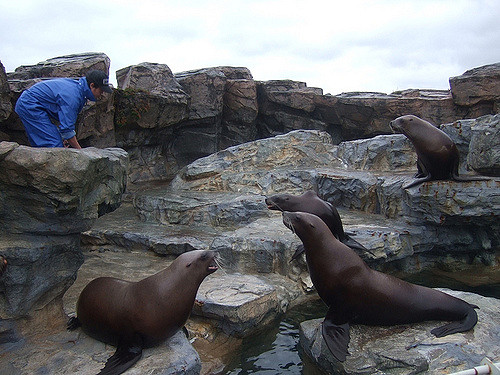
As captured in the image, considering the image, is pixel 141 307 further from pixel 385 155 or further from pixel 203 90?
pixel 203 90

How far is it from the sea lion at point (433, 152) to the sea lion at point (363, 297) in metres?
2.57

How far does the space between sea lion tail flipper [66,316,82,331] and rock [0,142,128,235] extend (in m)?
0.77

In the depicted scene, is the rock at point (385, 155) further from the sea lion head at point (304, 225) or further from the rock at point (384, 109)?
the sea lion head at point (304, 225)

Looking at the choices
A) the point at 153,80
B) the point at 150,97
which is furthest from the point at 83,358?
the point at 153,80

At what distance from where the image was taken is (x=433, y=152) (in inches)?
240

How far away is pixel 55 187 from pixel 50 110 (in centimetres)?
123

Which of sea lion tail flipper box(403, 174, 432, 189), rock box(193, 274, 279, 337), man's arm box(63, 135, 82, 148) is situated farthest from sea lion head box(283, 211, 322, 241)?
sea lion tail flipper box(403, 174, 432, 189)

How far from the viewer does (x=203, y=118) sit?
1238 cm

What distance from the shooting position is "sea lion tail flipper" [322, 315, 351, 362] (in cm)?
357

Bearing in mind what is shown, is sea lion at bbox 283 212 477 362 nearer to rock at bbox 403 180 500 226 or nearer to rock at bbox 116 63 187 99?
rock at bbox 403 180 500 226

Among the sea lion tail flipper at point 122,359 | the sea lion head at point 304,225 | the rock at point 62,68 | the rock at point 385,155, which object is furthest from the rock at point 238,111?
the sea lion tail flipper at point 122,359

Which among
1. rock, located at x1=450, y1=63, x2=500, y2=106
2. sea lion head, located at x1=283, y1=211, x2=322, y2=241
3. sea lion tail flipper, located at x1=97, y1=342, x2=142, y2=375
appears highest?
rock, located at x1=450, y1=63, x2=500, y2=106

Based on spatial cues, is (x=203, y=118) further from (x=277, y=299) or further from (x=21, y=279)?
Result: (x=21, y=279)

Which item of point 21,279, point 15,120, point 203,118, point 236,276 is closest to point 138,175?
point 203,118
